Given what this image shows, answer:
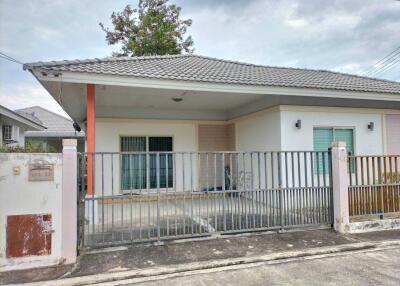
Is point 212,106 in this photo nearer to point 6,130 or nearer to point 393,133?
point 393,133

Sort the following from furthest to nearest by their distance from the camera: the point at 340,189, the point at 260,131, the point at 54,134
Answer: the point at 54,134 < the point at 260,131 < the point at 340,189

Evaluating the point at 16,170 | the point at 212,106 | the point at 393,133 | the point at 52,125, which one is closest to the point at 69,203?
the point at 16,170

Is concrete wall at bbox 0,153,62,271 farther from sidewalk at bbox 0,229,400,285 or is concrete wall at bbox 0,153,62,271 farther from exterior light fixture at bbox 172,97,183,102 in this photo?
exterior light fixture at bbox 172,97,183,102

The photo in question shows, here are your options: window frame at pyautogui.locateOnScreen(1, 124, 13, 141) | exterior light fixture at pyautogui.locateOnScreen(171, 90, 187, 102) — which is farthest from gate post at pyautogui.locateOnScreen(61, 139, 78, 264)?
window frame at pyautogui.locateOnScreen(1, 124, 13, 141)

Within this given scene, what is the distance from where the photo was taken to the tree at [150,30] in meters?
22.9

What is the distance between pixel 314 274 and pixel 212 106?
7.34 metres

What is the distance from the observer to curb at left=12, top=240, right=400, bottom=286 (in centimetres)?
385

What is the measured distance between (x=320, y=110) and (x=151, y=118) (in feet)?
18.4

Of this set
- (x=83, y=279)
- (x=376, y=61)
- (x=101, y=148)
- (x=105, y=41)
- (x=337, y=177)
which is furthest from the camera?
(x=105, y=41)

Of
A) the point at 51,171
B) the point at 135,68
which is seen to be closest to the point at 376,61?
the point at 135,68

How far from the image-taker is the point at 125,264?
4328 mm

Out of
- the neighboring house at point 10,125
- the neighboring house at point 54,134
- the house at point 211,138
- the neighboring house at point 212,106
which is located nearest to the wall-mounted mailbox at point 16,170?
the house at point 211,138

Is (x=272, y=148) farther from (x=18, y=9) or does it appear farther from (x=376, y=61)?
(x=376, y=61)

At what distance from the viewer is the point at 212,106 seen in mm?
10570
